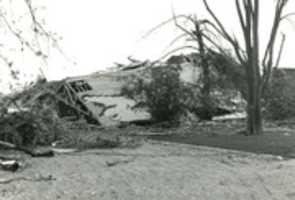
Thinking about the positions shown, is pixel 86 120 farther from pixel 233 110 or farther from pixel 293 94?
pixel 293 94

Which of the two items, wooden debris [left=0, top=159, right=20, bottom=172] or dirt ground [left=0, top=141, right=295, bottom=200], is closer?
dirt ground [left=0, top=141, right=295, bottom=200]

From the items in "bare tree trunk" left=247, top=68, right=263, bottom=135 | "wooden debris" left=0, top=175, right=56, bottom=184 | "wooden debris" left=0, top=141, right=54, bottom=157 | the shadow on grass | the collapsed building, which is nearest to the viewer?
"wooden debris" left=0, top=175, right=56, bottom=184

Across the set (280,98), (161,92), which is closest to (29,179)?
(161,92)

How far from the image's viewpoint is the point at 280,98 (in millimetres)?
20344

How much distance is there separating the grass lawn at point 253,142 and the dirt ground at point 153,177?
912mm

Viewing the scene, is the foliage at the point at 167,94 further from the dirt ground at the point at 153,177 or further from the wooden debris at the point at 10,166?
the wooden debris at the point at 10,166

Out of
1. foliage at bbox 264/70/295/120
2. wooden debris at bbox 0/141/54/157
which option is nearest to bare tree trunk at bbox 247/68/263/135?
foliage at bbox 264/70/295/120

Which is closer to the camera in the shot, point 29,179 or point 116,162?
point 29,179

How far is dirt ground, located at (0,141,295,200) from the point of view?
6.33m

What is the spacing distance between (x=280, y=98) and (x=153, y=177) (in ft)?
45.8

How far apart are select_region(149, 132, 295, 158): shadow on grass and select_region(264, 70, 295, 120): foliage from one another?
18.9ft

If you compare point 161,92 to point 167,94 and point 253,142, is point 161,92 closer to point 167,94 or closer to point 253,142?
point 167,94

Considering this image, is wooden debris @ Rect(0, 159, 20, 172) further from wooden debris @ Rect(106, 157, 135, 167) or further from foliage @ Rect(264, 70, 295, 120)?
foliage @ Rect(264, 70, 295, 120)

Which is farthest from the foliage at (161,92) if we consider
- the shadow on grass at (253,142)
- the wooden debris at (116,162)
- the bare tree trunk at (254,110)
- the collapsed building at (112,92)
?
the wooden debris at (116,162)
